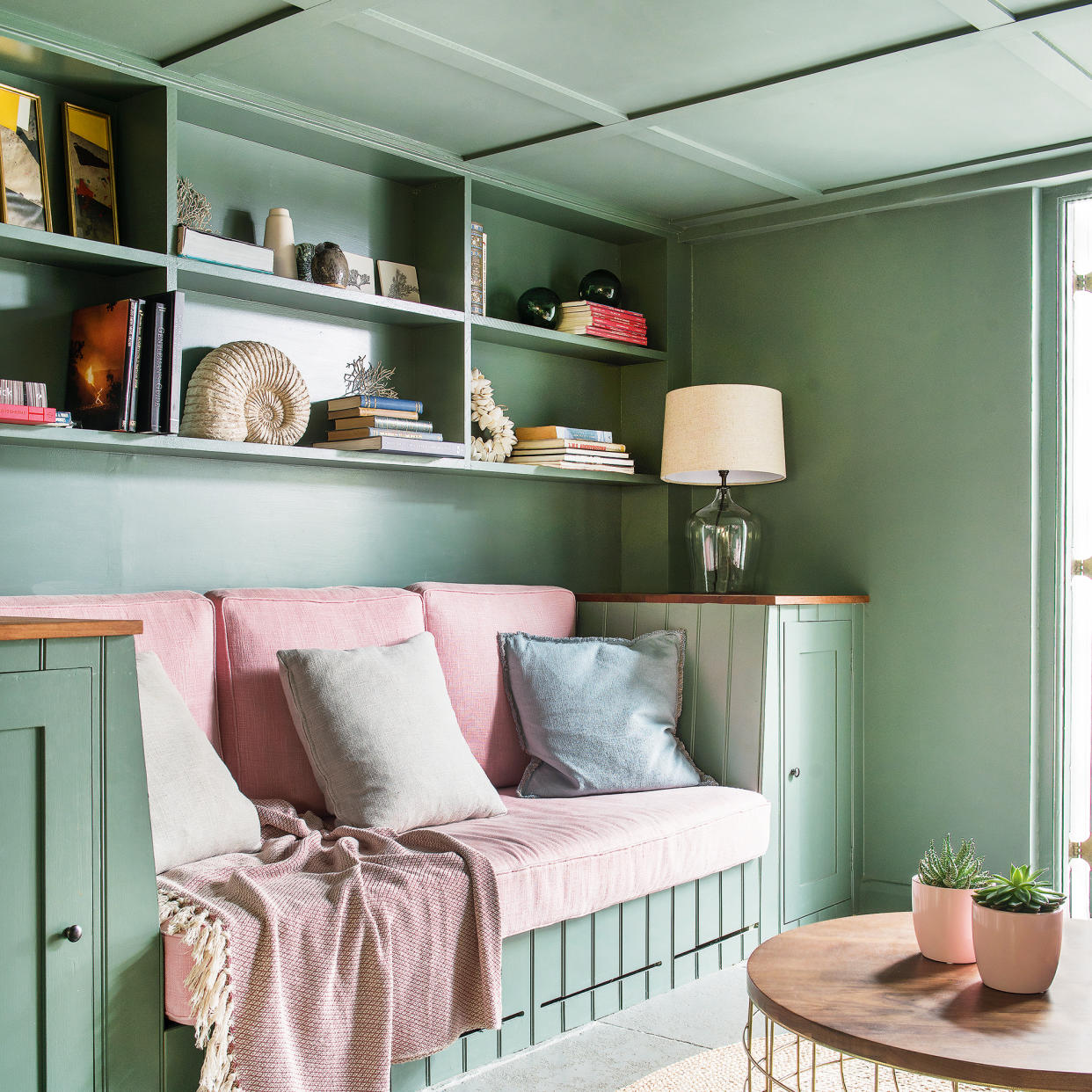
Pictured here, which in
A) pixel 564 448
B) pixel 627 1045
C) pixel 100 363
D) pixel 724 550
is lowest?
pixel 627 1045

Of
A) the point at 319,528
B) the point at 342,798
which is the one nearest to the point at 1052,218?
the point at 319,528

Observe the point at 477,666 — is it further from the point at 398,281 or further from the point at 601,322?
the point at 601,322

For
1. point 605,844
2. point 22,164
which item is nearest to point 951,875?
point 605,844

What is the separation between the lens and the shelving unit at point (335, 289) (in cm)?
277

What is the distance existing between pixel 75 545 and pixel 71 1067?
4.37ft

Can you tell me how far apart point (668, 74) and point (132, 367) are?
1456 millimetres

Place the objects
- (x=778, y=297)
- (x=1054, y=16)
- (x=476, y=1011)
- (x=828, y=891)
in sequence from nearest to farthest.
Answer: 1. (x=476, y=1011)
2. (x=1054, y=16)
3. (x=828, y=891)
4. (x=778, y=297)

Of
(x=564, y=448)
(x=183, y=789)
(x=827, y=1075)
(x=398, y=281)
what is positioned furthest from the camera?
(x=564, y=448)

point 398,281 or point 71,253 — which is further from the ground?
point 398,281

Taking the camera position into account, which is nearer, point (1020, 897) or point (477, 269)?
point (1020, 897)

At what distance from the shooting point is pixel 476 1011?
227cm

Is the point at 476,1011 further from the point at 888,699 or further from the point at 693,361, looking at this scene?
the point at 693,361

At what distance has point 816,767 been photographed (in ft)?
11.7

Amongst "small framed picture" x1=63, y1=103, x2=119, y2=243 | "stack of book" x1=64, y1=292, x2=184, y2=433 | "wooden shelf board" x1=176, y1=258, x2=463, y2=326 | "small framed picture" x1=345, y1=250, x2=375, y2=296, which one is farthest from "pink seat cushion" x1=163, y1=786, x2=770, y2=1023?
"small framed picture" x1=63, y1=103, x2=119, y2=243
